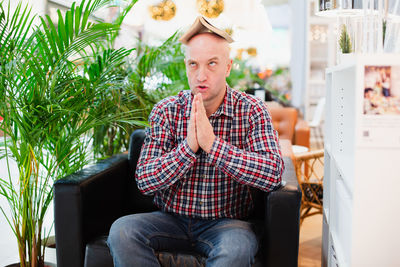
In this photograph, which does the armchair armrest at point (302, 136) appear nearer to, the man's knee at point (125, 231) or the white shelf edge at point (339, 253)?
the white shelf edge at point (339, 253)

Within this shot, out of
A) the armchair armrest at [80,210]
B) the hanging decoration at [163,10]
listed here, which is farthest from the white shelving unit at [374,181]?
the hanging decoration at [163,10]

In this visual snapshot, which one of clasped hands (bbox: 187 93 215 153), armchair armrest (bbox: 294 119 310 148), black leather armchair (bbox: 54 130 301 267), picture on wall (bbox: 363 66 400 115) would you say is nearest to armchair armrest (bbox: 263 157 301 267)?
black leather armchair (bbox: 54 130 301 267)

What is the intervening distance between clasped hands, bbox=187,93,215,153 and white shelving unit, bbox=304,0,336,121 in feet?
23.8

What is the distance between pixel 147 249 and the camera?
1.56m

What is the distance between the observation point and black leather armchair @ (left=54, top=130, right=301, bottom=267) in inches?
63.6

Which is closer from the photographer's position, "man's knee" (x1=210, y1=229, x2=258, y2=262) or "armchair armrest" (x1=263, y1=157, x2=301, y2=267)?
"man's knee" (x1=210, y1=229, x2=258, y2=262)

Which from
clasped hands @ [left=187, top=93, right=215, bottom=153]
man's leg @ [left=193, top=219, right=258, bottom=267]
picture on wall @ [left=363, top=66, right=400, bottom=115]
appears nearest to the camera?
picture on wall @ [left=363, top=66, right=400, bottom=115]

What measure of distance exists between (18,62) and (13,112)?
0.20 m

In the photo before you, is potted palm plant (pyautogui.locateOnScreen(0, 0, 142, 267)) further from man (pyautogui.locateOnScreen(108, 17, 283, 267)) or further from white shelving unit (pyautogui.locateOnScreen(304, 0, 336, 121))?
white shelving unit (pyautogui.locateOnScreen(304, 0, 336, 121))

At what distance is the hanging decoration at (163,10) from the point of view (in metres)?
3.53

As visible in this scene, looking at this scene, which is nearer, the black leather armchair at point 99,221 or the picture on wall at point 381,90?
the picture on wall at point 381,90

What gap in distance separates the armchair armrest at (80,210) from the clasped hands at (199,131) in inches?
18.7

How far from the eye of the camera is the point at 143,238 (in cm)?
158

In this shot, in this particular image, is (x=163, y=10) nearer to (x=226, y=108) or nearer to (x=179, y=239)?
(x=226, y=108)
